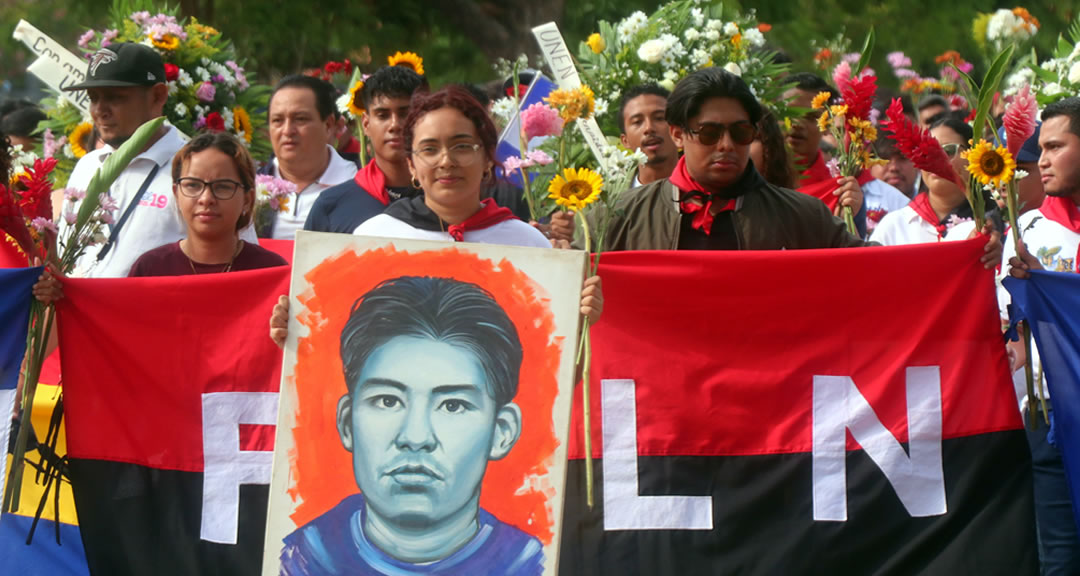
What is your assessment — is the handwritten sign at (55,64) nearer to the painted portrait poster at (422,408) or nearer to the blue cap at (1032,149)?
the painted portrait poster at (422,408)

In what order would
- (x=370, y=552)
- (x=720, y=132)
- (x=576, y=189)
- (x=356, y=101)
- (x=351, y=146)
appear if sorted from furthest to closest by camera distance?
(x=351, y=146), (x=356, y=101), (x=720, y=132), (x=576, y=189), (x=370, y=552)

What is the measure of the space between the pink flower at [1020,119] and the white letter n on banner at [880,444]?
84 cm

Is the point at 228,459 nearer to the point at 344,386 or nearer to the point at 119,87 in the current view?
the point at 344,386

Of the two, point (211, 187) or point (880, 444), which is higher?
point (211, 187)

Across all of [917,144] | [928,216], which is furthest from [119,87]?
[928,216]

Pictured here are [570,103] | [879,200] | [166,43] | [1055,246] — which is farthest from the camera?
[879,200]

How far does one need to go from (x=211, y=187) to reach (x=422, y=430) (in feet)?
4.71

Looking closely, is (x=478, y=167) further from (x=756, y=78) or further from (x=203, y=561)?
(x=756, y=78)

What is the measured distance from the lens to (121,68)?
6.41 meters

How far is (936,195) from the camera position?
7188mm

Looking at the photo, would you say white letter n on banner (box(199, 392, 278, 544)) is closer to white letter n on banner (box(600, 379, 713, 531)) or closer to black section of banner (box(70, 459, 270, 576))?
black section of banner (box(70, 459, 270, 576))

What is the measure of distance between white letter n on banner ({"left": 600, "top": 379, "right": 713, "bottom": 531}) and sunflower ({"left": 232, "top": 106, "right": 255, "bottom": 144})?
4.04 m

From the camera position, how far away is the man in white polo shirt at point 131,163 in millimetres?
5977

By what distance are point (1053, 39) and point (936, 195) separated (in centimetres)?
A: 906
